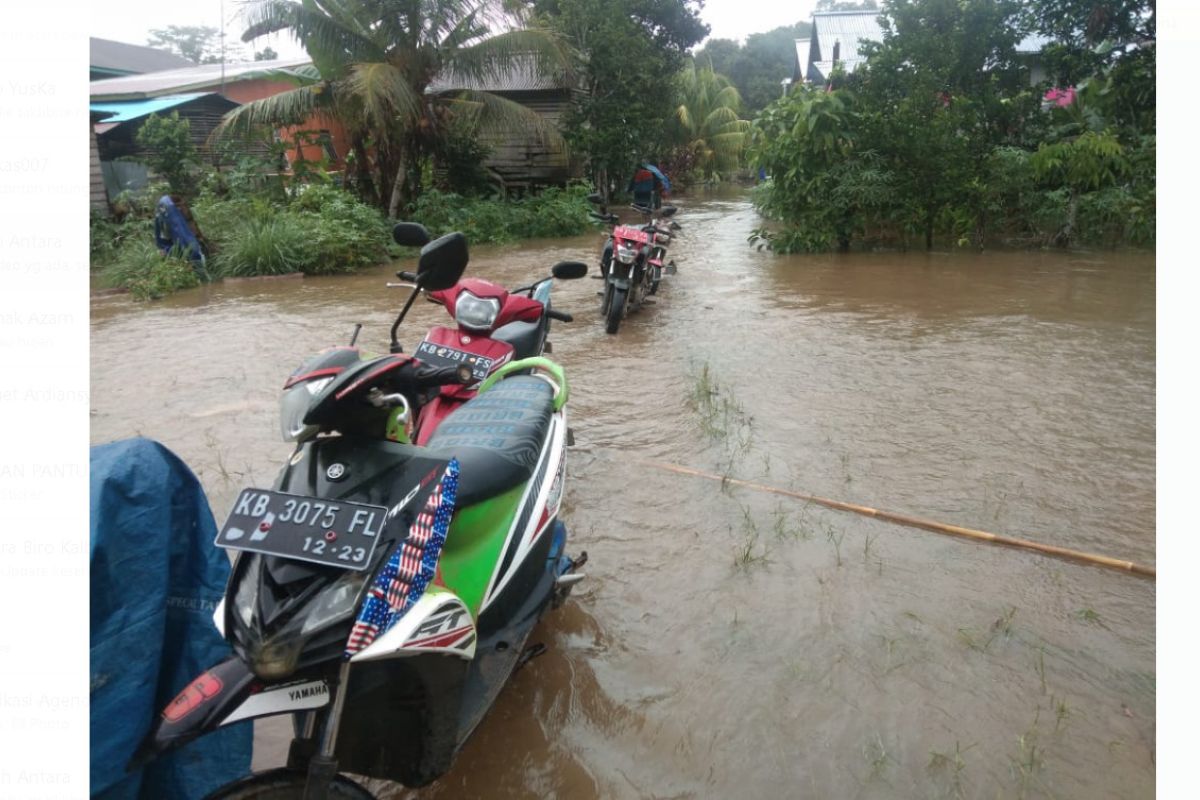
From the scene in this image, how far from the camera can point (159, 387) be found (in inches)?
227

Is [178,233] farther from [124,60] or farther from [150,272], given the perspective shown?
[124,60]

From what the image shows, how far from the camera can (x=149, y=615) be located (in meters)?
1.77

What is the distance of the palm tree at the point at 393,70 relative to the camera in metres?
12.0

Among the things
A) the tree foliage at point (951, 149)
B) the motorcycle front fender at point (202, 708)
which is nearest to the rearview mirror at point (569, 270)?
the motorcycle front fender at point (202, 708)

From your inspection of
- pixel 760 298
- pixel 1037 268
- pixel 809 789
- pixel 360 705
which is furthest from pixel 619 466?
pixel 1037 268

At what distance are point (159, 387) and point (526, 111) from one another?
9.45m

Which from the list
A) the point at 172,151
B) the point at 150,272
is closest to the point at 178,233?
the point at 150,272

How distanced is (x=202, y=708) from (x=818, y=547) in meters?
2.43

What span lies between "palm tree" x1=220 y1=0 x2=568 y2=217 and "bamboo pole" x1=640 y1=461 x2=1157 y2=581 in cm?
976

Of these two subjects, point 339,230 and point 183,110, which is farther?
point 183,110

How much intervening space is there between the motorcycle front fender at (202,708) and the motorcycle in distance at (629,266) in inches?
225

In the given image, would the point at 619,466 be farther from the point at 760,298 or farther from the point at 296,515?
the point at 760,298

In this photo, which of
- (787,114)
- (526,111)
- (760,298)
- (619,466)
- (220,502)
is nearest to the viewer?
(220,502)

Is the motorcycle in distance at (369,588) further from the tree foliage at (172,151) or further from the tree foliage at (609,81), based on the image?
the tree foliage at (609,81)
